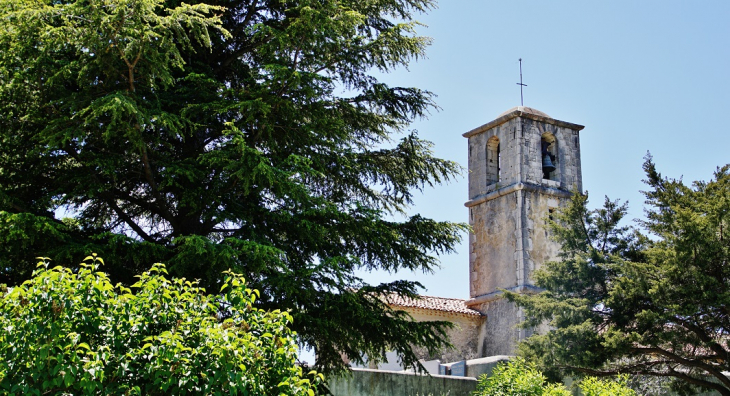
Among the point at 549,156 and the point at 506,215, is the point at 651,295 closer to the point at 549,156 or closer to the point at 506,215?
the point at 506,215

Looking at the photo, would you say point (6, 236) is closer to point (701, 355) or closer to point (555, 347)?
point (555, 347)

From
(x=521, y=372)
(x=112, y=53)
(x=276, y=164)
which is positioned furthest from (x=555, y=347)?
(x=112, y=53)

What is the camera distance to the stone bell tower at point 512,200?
2577 centimetres

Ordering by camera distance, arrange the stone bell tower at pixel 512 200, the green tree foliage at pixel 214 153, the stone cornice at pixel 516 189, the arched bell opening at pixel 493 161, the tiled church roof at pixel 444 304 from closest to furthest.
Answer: the green tree foliage at pixel 214 153
the tiled church roof at pixel 444 304
the stone bell tower at pixel 512 200
the stone cornice at pixel 516 189
the arched bell opening at pixel 493 161

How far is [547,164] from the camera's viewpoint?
2692cm

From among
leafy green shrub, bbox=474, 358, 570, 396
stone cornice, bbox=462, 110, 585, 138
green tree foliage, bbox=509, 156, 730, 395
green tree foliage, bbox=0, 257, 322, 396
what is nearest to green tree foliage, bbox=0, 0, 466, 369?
leafy green shrub, bbox=474, 358, 570, 396

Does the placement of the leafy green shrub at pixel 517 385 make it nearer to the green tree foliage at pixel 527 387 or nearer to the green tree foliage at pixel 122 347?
the green tree foliage at pixel 527 387

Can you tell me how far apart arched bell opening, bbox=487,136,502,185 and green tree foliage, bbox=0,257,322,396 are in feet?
73.9

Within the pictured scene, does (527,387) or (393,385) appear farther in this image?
(393,385)

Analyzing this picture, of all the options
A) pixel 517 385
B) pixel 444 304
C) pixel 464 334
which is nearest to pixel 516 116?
pixel 444 304

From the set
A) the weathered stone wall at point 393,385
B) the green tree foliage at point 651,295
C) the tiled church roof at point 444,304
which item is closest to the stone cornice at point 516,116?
the tiled church roof at point 444,304

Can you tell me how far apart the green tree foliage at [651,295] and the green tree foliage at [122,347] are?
422 inches

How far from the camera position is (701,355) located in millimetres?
15594

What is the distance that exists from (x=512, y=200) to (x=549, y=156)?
Result: 91.6 inches
